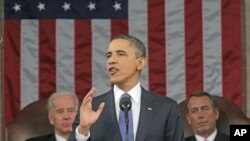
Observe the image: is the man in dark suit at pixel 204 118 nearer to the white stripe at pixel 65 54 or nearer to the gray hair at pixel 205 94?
the gray hair at pixel 205 94

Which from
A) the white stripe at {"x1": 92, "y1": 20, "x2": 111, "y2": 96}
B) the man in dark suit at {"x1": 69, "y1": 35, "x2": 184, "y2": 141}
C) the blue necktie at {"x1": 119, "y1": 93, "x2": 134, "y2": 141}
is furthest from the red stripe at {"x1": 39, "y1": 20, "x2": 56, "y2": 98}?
the blue necktie at {"x1": 119, "y1": 93, "x2": 134, "y2": 141}

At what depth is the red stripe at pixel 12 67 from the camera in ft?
23.8

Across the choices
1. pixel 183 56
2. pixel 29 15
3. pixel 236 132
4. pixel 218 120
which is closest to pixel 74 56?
pixel 29 15

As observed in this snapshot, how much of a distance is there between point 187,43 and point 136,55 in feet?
11.4

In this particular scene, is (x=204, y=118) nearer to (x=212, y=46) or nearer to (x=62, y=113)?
(x=212, y=46)

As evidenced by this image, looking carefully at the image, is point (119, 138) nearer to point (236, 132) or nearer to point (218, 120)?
point (236, 132)

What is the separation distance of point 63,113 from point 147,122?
277 centimetres

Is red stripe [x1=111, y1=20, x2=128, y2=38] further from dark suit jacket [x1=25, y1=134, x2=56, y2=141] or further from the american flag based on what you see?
dark suit jacket [x1=25, y1=134, x2=56, y2=141]

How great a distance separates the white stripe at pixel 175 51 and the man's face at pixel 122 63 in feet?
11.2

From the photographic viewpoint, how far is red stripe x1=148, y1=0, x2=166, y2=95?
289 inches

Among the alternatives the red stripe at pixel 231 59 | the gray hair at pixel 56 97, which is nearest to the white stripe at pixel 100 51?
the gray hair at pixel 56 97

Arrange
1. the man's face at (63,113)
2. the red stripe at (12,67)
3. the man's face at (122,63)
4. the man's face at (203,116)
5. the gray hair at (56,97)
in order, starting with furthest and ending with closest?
1. the red stripe at (12,67)
2. the man's face at (203,116)
3. the gray hair at (56,97)
4. the man's face at (63,113)
5. the man's face at (122,63)

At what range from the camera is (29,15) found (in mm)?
7320

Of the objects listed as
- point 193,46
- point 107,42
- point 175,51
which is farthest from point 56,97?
point 193,46
